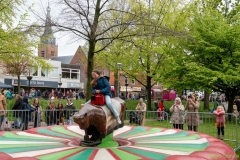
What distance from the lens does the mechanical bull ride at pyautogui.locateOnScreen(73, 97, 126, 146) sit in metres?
5.68

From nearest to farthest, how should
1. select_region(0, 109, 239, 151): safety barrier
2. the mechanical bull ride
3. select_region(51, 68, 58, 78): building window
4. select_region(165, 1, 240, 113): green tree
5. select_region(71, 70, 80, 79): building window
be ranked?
the mechanical bull ride
select_region(0, 109, 239, 151): safety barrier
select_region(165, 1, 240, 113): green tree
select_region(51, 68, 58, 78): building window
select_region(71, 70, 80, 79): building window

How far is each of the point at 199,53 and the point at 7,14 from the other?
1249cm

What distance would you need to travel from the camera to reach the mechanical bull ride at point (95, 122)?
568 cm

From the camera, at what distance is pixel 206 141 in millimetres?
6836

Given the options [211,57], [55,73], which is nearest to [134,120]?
[211,57]

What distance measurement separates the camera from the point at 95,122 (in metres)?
5.76

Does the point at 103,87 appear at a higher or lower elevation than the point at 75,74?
lower

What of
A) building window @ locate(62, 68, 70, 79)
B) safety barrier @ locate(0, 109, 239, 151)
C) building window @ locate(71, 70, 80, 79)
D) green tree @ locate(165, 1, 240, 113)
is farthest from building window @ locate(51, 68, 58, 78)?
safety barrier @ locate(0, 109, 239, 151)

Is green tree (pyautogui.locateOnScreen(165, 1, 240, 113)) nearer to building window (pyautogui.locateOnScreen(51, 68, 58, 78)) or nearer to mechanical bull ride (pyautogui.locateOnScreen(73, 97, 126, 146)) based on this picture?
mechanical bull ride (pyautogui.locateOnScreen(73, 97, 126, 146))

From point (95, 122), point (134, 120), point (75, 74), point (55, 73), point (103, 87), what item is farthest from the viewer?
point (75, 74)

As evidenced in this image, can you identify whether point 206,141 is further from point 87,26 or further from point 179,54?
point 179,54

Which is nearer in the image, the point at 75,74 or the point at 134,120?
the point at 134,120

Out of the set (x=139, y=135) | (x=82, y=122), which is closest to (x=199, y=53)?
(x=139, y=135)

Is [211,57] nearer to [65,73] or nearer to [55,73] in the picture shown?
[55,73]
